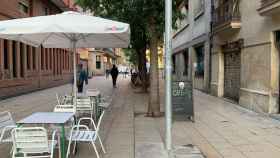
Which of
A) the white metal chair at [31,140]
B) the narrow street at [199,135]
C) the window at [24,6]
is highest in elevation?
the window at [24,6]

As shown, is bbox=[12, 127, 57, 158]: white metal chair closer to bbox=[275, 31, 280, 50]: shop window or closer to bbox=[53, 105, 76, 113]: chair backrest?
bbox=[53, 105, 76, 113]: chair backrest

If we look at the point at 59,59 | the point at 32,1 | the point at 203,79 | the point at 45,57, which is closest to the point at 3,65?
the point at 32,1

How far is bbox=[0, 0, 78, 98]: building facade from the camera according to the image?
58.1 ft

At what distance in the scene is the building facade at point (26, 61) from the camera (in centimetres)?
1772

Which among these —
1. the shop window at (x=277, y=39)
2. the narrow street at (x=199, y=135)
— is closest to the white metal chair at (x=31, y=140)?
the narrow street at (x=199, y=135)

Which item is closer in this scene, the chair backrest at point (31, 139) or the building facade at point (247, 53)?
the chair backrest at point (31, 139)

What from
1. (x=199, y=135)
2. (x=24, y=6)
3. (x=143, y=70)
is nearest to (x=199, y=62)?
(x=143, y=70)

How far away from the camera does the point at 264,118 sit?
1112 cm

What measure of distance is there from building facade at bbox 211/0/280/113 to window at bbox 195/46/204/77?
3.68m

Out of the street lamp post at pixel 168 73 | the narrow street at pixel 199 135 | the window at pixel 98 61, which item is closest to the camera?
the narrow street at pixel 199 135

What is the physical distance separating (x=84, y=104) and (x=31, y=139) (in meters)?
4.14

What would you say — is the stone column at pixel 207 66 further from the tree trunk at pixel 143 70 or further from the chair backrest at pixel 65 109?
the chair backrest at pixel 65 109

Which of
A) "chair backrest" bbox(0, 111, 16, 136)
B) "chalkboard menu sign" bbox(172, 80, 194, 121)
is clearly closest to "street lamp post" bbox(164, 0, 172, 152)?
"chair backrest" bbox(0, 111, 16, 136)

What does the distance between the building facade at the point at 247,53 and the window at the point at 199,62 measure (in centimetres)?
368
